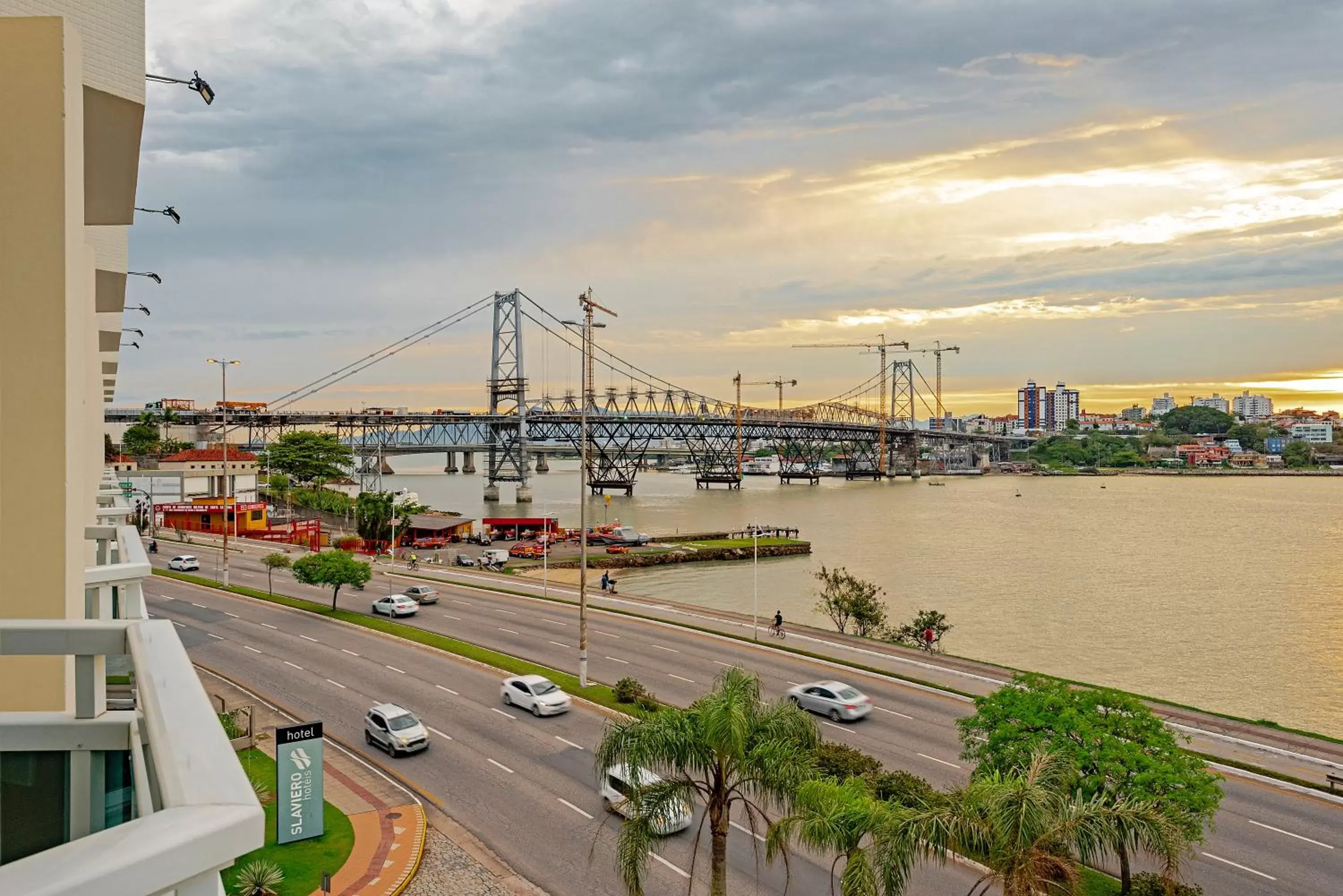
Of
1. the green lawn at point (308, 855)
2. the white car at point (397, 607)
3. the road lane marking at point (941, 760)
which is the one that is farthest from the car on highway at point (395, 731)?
the white car at point (397, 607)

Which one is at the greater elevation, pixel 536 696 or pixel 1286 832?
pixel 536 696

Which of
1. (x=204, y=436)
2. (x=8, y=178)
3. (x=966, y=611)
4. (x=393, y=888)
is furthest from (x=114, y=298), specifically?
(x=204, y=436)

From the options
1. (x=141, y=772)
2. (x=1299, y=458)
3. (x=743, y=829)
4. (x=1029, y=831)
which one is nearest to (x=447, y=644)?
(x=743, y=829)

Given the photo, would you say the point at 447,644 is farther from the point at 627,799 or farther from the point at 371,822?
the point at 627,799

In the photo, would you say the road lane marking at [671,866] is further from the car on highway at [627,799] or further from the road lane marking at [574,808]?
the road lane marking at [574,808]

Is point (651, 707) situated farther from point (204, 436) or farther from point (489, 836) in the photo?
point (204, 436)

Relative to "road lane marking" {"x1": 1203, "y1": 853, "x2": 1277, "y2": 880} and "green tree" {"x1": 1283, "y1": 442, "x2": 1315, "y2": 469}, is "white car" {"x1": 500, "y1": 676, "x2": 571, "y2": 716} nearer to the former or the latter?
"road lane marking" {"x1": 1203, "y1": 853, "x2": 1277, "y2": 880}
